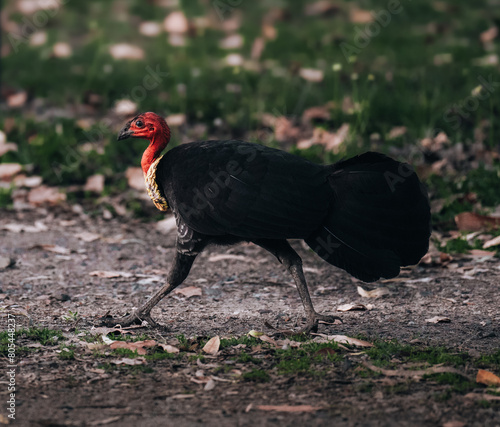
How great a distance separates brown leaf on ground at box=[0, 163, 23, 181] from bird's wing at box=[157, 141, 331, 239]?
9.72 ft

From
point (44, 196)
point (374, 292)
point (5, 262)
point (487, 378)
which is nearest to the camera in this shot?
point (487, 378)

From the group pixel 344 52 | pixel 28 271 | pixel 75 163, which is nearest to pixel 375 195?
pixel 28 271

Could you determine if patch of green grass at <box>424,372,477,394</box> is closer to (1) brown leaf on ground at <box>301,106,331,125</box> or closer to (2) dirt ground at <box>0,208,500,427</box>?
(2) dirt ground at <box>0,208,500,427</box>

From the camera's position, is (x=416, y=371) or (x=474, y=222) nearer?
(x=416, y=371)

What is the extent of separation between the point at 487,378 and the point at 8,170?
15.1 ft

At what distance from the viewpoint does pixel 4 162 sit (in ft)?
22.7

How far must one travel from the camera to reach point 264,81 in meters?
8.16

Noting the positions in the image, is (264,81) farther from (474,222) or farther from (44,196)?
(474,222)

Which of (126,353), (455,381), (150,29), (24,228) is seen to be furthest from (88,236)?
(150,29)

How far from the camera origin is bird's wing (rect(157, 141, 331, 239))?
156 inches

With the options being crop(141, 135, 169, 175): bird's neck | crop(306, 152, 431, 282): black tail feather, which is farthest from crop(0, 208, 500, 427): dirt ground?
crop(141, 135, 169, 175): bird's neck

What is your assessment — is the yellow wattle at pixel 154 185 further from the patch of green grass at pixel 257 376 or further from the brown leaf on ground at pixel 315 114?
the brown leaf on ground at pixel 315 114

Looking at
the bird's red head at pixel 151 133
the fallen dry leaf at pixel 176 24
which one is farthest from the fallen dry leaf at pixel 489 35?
the bird's red head at pixel 151 133

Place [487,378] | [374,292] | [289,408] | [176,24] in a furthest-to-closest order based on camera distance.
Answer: [176,24]
[374,292]
[487,378]
[289,408]
